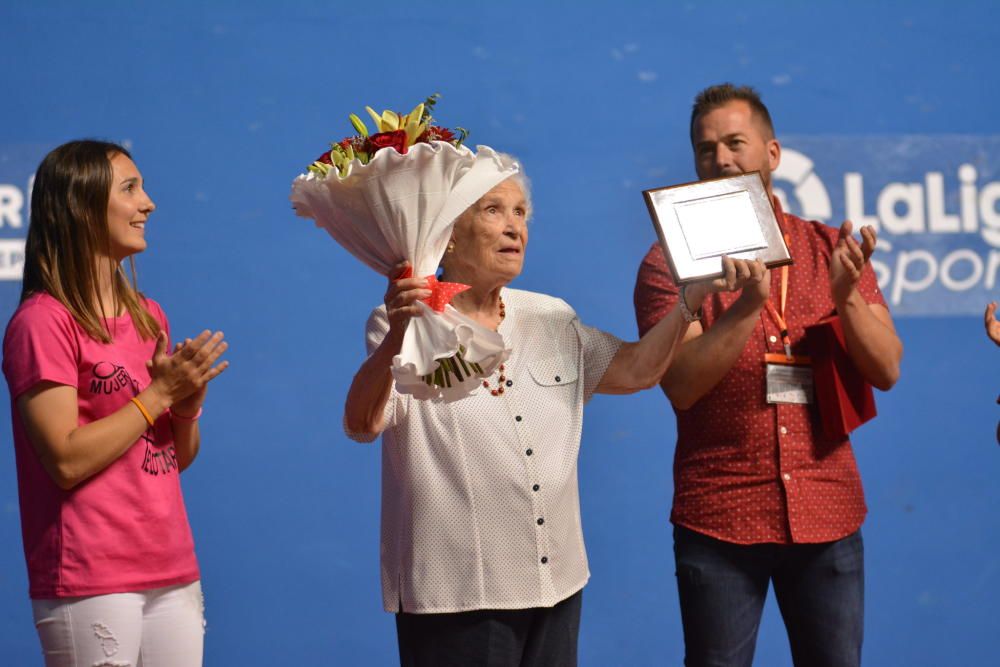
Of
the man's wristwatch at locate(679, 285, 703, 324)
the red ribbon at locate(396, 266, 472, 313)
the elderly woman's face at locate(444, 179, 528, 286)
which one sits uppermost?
the elderly woman's face at locate(444, 179, 528, 286)

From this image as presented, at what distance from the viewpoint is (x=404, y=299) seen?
5.95 feet

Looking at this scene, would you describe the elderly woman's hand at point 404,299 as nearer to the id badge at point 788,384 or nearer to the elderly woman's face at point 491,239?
the elderly woman's face at point 491,239

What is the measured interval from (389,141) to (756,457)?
0.91 m

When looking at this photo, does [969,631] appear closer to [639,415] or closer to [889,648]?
[889,648]

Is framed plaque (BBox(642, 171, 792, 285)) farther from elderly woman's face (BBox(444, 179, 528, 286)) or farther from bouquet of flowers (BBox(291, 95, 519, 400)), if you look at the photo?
bouquet of flowers (BBox(291, 95, 519, 400))

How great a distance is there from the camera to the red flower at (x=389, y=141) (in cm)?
184

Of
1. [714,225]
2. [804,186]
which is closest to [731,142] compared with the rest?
[714,225]

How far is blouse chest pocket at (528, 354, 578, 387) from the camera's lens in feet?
6.82

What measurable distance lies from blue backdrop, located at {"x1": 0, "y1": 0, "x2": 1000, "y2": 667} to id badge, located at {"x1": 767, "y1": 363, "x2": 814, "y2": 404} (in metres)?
1.10

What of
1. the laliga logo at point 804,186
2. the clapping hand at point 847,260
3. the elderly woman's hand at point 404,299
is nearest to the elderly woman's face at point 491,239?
the elderly woman's hand at point 404,299

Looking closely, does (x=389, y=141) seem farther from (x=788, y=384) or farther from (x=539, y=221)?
(x=539, y=221)

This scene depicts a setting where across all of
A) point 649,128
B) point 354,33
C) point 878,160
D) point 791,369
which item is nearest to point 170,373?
point 791,369

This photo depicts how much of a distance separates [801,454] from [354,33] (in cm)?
169

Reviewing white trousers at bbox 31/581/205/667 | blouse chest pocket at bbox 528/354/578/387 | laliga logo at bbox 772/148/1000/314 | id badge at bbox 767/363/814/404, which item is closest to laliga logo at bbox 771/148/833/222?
laliga logo at bbox 772/148/1000/314
